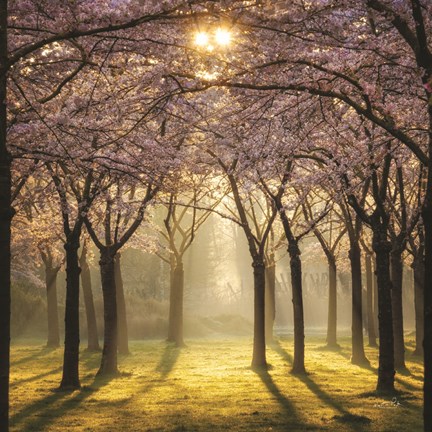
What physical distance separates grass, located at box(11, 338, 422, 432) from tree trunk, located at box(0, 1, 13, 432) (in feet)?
14.0

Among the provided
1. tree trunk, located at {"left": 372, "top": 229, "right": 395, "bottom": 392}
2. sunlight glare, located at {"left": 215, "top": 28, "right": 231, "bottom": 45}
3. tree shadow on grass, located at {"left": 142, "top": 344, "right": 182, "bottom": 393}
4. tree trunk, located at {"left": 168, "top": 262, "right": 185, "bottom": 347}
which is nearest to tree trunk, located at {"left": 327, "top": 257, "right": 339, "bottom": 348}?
tree shadow on grass, located at {"left": 142, "top": 344, "right": 182, "bottom": 393}

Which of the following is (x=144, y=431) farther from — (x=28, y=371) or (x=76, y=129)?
(x=28, y=371)

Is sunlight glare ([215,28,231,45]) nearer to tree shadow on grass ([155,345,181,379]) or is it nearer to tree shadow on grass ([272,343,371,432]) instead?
tree shadow on grass ([272,343,371,432])

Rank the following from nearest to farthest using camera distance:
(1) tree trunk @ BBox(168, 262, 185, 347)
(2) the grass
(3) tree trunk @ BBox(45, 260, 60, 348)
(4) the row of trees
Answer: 1. (4) the row of trees
2. (2) the grass
3. (3) tree trunk @ BBox(45, 260, 60, 348)
4. (1) tree trunk @ BBox(168, 262, 185, 347)

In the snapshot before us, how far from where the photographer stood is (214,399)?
16.8 metres

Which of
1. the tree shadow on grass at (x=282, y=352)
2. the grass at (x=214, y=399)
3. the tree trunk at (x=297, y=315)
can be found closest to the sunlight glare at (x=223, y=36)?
the grass at (x=214, y=399)


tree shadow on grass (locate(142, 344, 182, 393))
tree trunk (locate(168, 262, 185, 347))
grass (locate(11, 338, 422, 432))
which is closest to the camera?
grass (locate(11, 338, 422, 432))

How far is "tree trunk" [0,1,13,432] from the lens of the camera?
8.95 m

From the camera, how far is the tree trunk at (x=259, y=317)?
77.8 feet

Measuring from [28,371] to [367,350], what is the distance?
54.8 feet

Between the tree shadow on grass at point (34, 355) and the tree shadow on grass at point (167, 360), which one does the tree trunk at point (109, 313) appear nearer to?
the tree shadow on grass at point (167, 360)

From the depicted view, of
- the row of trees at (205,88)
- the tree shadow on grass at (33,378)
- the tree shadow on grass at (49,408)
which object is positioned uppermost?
the row of trees at (205,88)

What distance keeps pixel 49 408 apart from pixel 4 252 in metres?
7.65

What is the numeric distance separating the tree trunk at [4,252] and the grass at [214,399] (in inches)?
168
